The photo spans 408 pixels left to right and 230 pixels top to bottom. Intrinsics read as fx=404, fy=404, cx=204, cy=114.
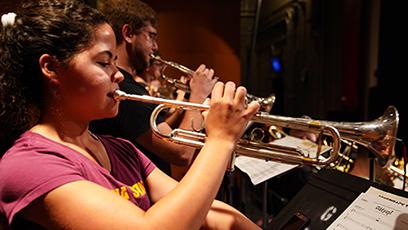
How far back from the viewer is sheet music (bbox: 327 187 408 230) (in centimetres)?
96

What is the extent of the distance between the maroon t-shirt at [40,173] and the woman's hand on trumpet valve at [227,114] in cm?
30

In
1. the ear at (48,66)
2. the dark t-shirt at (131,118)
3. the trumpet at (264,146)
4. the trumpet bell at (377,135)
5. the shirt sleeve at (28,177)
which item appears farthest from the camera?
the dark t-shirt at (131,118)

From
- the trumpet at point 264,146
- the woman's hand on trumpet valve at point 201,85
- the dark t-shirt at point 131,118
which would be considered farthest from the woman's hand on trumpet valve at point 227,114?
the woman's hand on trumpet valve at point 201,85

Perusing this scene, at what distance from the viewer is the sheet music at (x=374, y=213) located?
0.96 meters

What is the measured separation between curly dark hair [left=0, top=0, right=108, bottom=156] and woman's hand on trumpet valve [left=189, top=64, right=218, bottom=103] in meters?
0.88

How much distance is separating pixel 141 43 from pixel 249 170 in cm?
78

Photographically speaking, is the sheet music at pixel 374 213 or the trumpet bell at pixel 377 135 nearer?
the sheet music at pixel 374 213

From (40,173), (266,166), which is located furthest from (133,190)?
(266,166)

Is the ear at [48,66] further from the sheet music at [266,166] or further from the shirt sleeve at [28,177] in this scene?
the sheet music at [266,166]

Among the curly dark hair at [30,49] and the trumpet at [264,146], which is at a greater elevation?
the curly dark hair at [30,49]

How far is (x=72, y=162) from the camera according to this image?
961mm

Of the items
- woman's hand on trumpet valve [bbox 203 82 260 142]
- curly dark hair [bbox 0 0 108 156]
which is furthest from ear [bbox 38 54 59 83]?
woman's hand on trumpet valve [bbox 203 82 260 142]

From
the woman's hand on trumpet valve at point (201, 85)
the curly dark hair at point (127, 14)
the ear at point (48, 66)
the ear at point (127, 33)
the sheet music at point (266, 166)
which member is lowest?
the sheet music at point (266, 166)

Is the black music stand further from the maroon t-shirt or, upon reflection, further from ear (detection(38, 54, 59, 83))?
ear (detection(38, 54, 59, 83))
